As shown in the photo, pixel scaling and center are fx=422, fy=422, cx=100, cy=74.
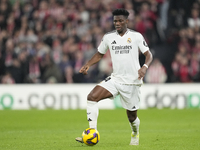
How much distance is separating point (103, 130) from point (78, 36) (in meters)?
8.89

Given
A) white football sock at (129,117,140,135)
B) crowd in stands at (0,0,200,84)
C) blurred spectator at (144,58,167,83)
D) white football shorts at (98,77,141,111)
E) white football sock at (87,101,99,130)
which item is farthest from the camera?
crowd in stands at (0,0,200,84)

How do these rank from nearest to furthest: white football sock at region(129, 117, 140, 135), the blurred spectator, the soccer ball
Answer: the soccer ball < white football sock at region(129, 117, 140, 135) < the blurred spectator

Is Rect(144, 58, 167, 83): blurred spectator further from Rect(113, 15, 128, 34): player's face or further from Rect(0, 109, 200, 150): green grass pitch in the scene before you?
Rect(113, 15, 128, 34): player's face

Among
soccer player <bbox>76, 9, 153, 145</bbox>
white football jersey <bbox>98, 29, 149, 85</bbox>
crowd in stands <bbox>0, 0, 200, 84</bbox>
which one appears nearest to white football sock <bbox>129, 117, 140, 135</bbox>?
soccer player <bbox>76, 9, 153, 145</bbox>

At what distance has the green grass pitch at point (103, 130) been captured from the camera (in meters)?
7.32

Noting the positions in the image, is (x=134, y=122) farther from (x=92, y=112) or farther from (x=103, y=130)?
(x=103, y=130)

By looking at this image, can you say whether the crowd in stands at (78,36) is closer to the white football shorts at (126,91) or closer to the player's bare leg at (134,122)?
the player's bare leg at (134,122)

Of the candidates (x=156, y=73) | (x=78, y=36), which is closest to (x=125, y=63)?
(x=156, y=73)

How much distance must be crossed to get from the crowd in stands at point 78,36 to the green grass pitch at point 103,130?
88.3 inches

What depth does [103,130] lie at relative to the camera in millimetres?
10258

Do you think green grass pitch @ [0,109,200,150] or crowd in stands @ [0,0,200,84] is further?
crowd in stands @ [0,0,200,84]

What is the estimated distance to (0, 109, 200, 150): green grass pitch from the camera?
732 cm

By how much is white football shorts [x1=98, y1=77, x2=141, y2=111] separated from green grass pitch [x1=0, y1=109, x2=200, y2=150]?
72cm

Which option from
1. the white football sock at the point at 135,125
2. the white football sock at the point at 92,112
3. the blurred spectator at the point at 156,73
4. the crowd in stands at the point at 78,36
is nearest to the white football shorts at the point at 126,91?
the white football sock at the point at 135,125
